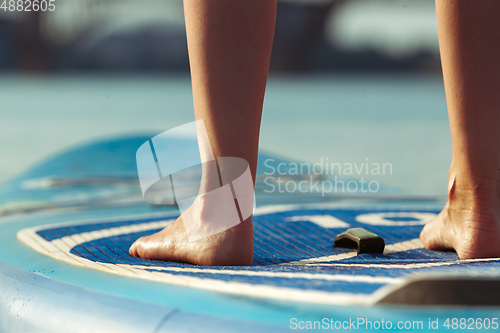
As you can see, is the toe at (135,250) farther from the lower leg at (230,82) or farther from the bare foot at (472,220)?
the bare foot at (472,220)

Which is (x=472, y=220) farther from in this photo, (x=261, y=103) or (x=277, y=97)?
(x=277, y=97)

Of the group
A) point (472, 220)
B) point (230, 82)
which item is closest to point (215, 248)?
point (230, 82)

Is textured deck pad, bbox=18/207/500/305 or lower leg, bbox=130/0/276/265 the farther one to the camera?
lower leg, bbox=130/0/276/265

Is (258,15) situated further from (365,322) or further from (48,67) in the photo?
(48,67)

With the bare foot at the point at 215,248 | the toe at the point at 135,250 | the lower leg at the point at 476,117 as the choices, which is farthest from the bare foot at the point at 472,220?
the toe at the point at 135,250

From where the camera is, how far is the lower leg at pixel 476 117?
0.89 m

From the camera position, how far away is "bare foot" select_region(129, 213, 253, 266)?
839 millimetres

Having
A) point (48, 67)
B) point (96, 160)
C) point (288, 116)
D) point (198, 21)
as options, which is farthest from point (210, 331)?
point (48, 67)

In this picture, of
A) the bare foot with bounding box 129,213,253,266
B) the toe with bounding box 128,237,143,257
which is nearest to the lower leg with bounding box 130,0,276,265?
the bare foot with bounding box 129,213,253,266

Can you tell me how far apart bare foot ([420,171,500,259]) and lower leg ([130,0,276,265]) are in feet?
1.10

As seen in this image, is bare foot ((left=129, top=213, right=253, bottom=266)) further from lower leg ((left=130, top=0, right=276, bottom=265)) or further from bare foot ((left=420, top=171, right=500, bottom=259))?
bare foot ((left=420, top=171, right=500, bottom=259))

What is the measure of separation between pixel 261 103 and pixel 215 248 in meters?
0.23

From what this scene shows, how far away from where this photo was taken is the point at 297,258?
91 cm

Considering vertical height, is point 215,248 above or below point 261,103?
below
